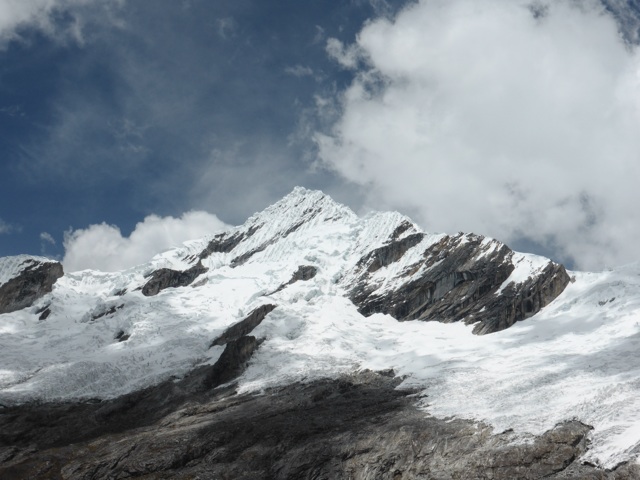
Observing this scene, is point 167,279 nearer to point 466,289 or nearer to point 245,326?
point 245,326

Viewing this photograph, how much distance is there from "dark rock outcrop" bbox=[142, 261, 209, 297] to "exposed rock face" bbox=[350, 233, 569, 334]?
56060 millimetres

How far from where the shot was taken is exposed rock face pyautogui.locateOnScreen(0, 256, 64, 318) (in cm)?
13400

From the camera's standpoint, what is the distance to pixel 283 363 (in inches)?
2803

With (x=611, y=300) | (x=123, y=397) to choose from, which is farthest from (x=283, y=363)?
(x=611, y=300)

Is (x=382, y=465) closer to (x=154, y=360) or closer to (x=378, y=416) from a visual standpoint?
(x=378, y=416)

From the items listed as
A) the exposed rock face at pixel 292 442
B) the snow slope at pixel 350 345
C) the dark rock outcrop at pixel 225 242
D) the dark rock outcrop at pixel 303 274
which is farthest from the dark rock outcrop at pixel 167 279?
the exposed rock face at pixel 292 442

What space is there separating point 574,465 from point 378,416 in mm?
17384

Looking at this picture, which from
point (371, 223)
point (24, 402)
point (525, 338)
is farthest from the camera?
point (371, 223)

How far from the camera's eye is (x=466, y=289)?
97.6 m

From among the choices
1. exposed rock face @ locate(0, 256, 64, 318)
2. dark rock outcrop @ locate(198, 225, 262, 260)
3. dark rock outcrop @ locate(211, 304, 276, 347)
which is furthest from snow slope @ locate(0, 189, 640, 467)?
dark rock outcrop @ locate(198, 225, 262, 260)

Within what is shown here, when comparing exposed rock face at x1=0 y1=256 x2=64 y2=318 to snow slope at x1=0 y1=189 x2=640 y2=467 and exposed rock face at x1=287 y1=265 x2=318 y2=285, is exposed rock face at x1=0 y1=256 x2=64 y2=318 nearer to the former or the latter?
snow slope at x1=0 y1=189 x2=640 y2=467

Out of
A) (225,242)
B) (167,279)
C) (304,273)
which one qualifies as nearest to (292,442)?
(304,273)

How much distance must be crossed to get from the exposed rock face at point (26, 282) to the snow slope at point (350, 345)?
415cm

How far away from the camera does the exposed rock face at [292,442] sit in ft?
108
